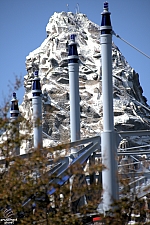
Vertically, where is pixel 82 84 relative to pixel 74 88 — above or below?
above

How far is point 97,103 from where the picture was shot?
2207 inches

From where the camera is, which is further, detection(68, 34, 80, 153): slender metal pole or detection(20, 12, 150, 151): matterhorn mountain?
detection(20, 12, 150, 151): matterhorn mountain

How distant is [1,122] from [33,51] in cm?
4731

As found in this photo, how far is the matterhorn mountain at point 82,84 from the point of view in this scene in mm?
54562

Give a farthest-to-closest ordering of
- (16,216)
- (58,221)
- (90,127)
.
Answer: (90,127) < (16,216) < (58,221)

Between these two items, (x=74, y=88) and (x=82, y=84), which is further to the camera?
(x=82, y=84)

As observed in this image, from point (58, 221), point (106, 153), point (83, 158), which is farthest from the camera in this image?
point (83, 158)

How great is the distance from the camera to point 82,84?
57.1m

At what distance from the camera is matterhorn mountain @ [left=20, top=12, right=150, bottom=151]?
54562 mm

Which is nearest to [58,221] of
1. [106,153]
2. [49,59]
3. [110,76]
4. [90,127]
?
[106,153]

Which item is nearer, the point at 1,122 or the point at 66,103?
the point at 1,122

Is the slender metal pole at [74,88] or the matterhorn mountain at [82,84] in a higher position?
the matterhorn mountain at [82,84]

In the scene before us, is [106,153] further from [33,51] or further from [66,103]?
[33,51]

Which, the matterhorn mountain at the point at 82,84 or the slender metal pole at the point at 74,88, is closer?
the slender metal pole at the point at 74,88
